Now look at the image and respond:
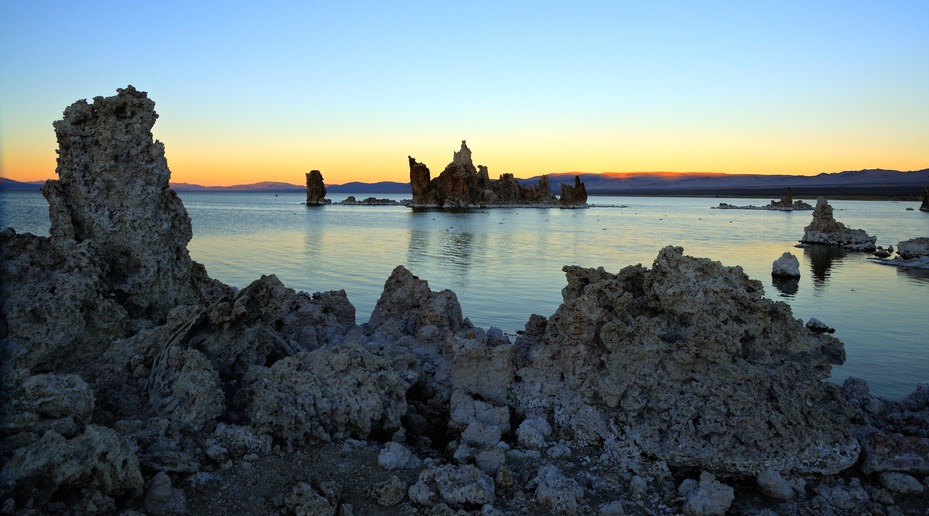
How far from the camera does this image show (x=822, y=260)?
27.3m

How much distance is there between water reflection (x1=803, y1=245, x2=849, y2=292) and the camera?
2109 cm

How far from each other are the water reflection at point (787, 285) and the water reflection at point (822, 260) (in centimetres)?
54

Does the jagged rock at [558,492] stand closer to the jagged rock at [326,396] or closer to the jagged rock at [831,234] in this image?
the jagged rock at [326,396]

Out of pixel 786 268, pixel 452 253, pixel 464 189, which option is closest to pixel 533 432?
pixel 786 268

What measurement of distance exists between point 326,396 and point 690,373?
125 inches

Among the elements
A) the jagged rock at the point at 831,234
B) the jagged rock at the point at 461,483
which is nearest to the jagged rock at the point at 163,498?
the jagged rock at the point at 461,483

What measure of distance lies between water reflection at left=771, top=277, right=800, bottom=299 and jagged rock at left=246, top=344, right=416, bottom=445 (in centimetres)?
1508

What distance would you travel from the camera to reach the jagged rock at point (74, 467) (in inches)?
143

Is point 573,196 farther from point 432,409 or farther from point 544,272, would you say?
point 432,409

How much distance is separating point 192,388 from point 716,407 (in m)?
4.25

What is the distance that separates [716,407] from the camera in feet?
17.7

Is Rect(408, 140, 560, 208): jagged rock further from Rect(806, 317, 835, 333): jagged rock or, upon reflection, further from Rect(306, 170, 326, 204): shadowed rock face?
Rect(806, 317, 835, 333): jagged rock

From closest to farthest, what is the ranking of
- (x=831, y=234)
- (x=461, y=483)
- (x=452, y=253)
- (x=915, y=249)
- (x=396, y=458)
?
(x=461, y=483) < (x=396, y=458) < (x=915, y=249) < (x=452, y=253) < (x=831, y=234)

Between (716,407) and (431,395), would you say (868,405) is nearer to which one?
(716,407)
